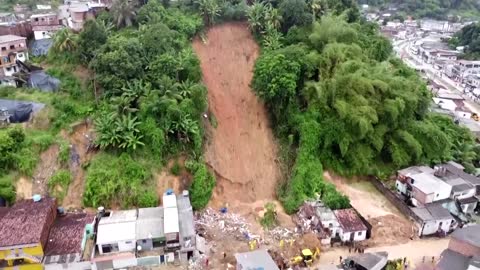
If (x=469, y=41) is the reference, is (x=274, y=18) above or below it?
above

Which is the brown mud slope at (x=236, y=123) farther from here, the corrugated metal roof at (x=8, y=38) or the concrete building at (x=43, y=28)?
the corrugated metal roof at (x=8, y=38)

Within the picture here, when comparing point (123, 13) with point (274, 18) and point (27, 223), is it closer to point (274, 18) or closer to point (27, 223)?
point (274, 18)

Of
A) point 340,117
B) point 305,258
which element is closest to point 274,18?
point 340,117

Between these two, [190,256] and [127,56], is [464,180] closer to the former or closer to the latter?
[190,256]

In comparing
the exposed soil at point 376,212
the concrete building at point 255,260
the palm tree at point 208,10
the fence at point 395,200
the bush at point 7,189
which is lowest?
the exposed soil at point 376,212

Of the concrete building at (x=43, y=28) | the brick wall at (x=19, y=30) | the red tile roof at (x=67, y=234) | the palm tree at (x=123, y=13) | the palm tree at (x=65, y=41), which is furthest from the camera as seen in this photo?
the concrete building at (x=43, y=28)

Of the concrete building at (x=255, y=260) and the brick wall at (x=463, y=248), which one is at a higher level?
the concrete building at (x=255, y=260)

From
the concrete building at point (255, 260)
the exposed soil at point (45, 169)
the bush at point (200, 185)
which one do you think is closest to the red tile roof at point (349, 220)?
the concrete building at point (255, 260)
